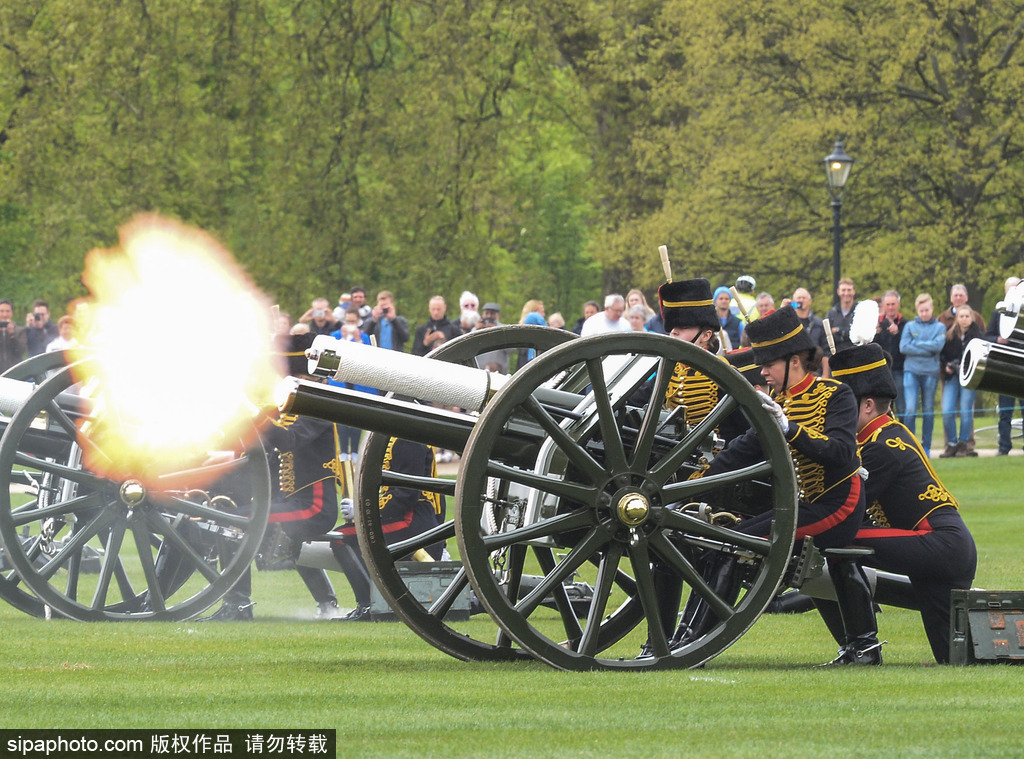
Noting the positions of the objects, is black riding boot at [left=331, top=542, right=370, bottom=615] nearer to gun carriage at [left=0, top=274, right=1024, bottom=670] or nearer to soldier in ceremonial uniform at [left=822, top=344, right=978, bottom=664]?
gun carriage at [left=0, top=274, right=1024, bottom=670]

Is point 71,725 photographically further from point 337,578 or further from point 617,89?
point 617,89

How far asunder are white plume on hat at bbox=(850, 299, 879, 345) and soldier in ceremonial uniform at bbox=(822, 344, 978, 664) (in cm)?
8

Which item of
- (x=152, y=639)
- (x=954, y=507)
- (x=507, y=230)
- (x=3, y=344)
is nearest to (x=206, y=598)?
(x=152, y=639)

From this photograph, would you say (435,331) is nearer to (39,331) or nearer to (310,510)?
(39,331)

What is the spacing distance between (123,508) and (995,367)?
235 inches

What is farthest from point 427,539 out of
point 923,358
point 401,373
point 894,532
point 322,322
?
point 322,322

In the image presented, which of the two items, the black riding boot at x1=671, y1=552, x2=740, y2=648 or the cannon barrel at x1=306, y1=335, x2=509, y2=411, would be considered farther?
the black riding boot at x1=671, y1=552, x2=740, y2=648

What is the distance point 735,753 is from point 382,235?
78.4 feet

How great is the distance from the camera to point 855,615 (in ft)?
26.5

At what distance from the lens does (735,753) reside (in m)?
5.44

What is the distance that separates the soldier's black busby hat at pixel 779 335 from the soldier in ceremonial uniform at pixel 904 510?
0.49 metres

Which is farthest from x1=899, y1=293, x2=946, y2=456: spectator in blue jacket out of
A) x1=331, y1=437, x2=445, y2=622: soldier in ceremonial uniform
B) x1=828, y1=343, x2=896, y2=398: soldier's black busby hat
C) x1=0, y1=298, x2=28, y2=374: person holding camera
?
x1=828, y1=343, x2=896, y2=398: soldier's black busby hat

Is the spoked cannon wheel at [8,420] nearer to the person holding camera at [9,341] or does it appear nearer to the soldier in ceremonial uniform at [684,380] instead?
the soldier in ceremonial uniform at [684,380]

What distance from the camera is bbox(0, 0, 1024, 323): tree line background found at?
27078mm
